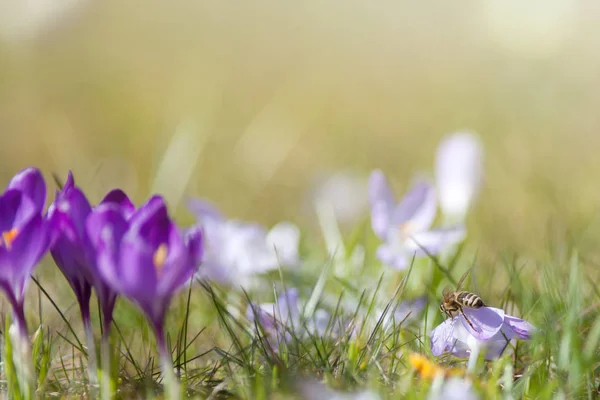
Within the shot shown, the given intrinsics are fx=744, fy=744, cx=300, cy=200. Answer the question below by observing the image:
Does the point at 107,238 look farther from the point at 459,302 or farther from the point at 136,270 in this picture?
the point at 459,302

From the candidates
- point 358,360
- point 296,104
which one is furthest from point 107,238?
point 296,104

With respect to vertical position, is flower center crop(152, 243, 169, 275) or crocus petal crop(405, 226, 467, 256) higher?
flower center crop(152, 243, 169, 275)

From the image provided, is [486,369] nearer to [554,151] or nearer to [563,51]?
[554,151]

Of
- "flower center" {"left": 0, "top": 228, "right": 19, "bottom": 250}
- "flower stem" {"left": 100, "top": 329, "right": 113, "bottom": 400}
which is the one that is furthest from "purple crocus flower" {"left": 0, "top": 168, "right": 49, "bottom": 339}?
"flower stem" {"left": 100, "top": 329, "right": 113, "bottom": 400}

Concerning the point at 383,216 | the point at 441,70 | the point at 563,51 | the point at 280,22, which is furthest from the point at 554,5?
the point at 383,216

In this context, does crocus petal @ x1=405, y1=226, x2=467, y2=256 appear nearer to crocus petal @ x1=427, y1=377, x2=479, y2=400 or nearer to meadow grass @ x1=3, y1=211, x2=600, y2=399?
meadow grass @ x1=3, y1=211, x2=600, y2=399

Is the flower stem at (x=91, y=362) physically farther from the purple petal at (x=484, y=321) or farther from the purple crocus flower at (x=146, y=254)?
the purple petal at (x=484, y=321)
